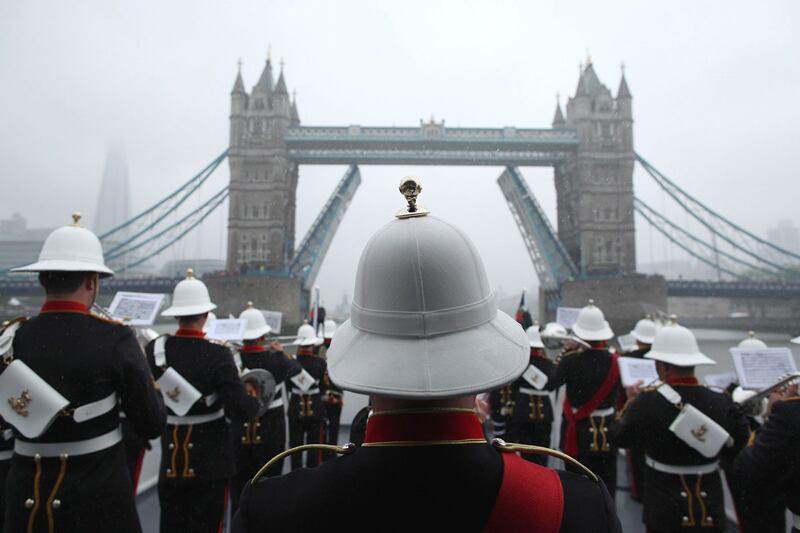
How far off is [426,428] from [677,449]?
99.0 inches

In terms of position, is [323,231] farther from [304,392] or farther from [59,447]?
[59,447]

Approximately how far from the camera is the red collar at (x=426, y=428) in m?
0.92

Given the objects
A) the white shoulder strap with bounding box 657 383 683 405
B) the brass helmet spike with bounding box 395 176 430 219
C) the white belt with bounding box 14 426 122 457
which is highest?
the brass helmet spike with bounding box 395 176 430 219

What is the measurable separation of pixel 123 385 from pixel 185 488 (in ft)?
3.86

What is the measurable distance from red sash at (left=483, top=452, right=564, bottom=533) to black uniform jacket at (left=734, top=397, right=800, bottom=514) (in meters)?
1.83

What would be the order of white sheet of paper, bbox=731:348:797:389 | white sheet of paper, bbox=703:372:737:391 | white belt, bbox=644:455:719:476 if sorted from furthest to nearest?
1. white sheet of paper, bbox=703:372:737:391
2. white sheet of paper, bbox=731:348:797:389
3. white belt, bbox=644:455:719:476

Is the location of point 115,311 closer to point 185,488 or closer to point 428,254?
point 185,488

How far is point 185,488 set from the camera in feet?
10.1

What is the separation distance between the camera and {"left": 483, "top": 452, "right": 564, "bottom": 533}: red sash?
0.88 metres

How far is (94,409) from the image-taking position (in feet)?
7.21

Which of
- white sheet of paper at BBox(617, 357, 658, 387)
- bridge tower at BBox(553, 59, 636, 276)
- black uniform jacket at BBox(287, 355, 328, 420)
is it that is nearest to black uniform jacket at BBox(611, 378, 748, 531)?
white sheet of paper at BBox(617, 357, 658, 387)

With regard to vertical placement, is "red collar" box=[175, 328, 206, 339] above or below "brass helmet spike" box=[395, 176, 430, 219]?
below

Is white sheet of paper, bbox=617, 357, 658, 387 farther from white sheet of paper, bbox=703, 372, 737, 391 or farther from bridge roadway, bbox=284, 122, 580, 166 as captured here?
bridge roadway, bbox=284, 122, 580, 166

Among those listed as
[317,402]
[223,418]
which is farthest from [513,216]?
[223,418]
